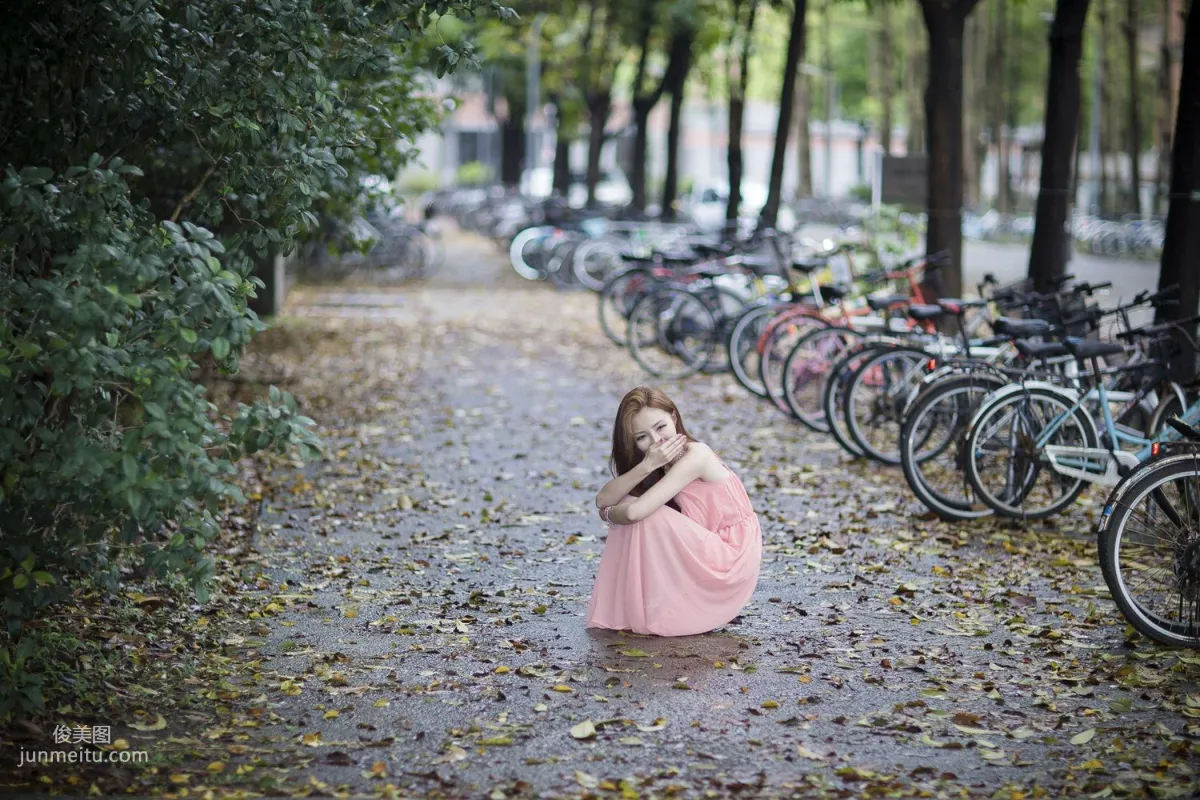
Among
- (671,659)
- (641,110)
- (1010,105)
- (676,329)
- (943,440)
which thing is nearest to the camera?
(671,659)

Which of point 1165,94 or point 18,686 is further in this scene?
point 1165,94

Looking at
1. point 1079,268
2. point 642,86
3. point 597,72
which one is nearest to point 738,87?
point 642,86

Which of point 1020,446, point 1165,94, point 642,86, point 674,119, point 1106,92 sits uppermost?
point 1106,92

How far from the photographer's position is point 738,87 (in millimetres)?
23578

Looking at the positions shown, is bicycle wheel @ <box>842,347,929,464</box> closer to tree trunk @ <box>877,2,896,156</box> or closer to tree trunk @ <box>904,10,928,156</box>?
tree trunk @ <box>904,10,928,156</box>

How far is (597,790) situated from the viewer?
4551mm

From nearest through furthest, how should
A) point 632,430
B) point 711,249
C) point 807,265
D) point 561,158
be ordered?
point 632,430, point 807,265, point 711,249, point 561,158

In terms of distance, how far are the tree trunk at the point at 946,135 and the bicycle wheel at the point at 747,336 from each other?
1756mm

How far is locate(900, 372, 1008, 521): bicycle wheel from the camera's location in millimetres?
8312

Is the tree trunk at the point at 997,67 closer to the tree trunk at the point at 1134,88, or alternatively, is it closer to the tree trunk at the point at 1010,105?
the tree trunk at the point at 1010,105

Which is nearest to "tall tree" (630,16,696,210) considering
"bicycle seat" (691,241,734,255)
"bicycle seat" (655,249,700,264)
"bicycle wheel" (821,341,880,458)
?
"bicycle seat" (655,249,700,264)

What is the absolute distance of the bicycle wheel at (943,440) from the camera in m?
8.31

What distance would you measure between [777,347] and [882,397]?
2.21 m

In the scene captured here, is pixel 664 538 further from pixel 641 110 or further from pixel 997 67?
pixel 997 67
